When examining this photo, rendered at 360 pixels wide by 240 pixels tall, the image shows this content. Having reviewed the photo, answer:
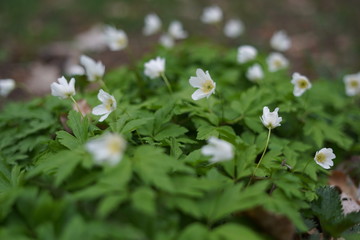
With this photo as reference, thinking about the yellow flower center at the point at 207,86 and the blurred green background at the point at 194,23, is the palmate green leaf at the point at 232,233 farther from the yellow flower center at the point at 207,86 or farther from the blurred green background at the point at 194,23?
the blurred green background at the point at 194,23

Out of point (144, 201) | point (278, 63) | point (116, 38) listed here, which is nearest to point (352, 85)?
point (278, 63)

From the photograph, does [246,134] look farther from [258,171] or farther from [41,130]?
[41,130]

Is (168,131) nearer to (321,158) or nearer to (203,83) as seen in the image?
(203,83)

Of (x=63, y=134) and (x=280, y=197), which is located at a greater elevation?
(x=63, y=134)

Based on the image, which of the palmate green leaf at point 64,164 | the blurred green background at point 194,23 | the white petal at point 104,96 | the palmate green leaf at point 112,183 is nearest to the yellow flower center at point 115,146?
the palmate green leaf at point 112,183

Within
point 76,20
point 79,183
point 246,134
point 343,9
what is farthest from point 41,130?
point 343,9

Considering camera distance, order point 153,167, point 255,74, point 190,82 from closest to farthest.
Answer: point 153,167 < point 190,82 < point 255,74
